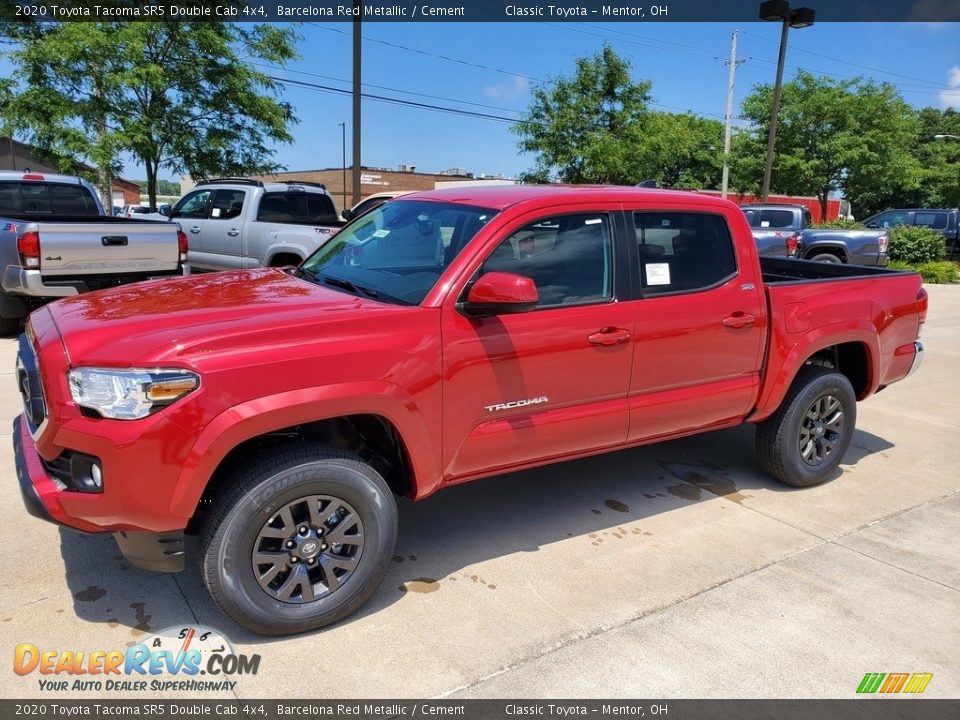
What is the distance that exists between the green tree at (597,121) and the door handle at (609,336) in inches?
758

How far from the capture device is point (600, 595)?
3.47 metres

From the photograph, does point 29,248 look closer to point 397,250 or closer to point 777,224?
point 397,250

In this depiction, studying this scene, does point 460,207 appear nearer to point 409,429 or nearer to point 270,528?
point 409,429

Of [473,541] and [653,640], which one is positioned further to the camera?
Answer: [473,541]

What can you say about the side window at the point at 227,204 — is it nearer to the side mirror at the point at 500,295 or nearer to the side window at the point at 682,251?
the side window at the point at 682,251

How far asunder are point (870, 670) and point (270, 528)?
251cm

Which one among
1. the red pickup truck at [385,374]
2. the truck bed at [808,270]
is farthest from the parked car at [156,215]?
the truck bed at [808,270]

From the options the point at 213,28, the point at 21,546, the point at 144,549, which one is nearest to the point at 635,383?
the point at 144,549

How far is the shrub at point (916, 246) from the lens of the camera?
2002cm

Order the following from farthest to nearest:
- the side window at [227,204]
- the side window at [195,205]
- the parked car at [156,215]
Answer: the side window at [195,205] → the side window at [227,204] → the parked car at [156,215]

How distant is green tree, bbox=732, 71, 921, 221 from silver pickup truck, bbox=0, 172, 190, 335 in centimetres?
2276

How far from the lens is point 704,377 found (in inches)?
165

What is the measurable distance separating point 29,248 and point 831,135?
2537cm
